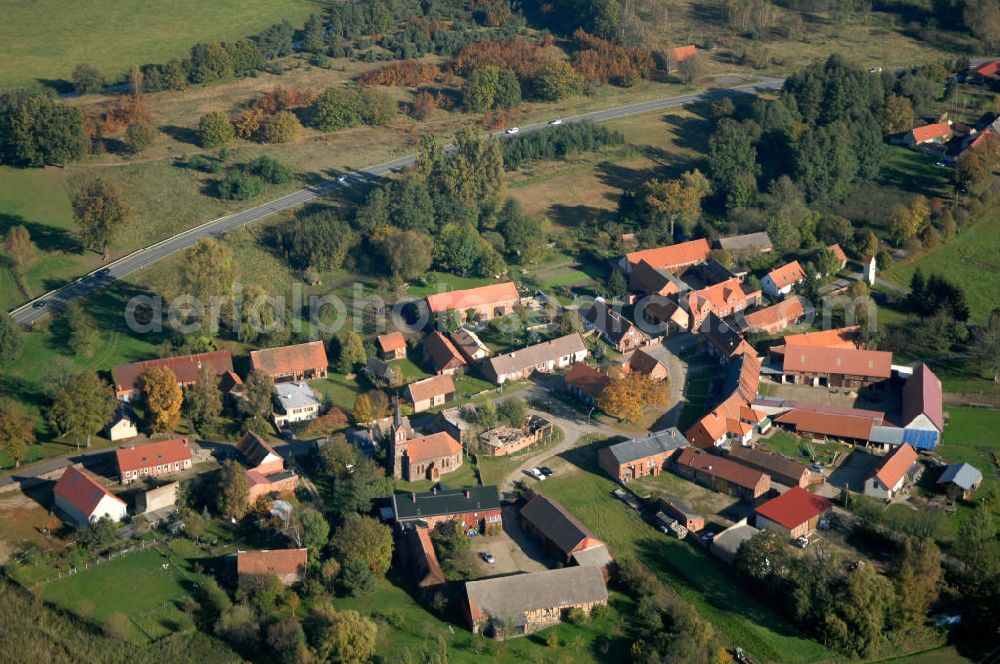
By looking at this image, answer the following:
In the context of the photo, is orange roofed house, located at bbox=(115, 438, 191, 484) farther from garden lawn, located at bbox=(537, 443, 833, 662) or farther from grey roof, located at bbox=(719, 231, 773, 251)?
grey roof, located at bbox=(719, 231, 773, 251)

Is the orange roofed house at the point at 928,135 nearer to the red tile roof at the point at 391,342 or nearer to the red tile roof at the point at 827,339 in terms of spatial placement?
the red tile roof at the point at 827,339

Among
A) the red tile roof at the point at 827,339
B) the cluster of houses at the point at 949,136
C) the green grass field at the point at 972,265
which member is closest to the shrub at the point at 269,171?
the red tile roof at the point at 827,339

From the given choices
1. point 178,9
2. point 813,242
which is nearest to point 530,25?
point 178,9

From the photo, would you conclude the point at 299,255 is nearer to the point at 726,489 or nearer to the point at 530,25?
the point at 726,489

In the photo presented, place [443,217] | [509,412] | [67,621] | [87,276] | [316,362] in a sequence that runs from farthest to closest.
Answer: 1. [443,217]
2. [87,276]
3. [316,362]
4. [509,412]
5. [67,621]

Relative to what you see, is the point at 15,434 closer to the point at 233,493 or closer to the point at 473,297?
the point at 233,493

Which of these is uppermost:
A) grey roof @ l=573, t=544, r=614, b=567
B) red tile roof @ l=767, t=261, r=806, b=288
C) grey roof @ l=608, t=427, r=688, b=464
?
red tile roof @ l=767, t=261, r=806, b=288

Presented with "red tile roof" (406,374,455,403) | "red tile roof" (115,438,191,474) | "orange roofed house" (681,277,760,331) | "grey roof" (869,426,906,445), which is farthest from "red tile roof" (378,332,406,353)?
"grey roof" (869,426,906,445)
